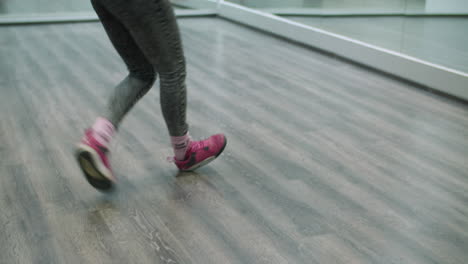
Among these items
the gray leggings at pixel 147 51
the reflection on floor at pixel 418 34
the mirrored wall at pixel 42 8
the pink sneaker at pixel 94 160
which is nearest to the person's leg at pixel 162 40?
the gray leggings at pixel 147 51

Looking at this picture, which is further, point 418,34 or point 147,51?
point 418,34

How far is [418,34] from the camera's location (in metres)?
3.59

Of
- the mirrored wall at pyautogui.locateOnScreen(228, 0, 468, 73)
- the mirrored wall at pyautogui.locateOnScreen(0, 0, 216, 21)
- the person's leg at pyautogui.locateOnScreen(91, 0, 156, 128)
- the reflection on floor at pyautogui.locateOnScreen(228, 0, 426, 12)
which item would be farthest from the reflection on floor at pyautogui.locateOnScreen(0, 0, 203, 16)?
the person's leg at pyautogui.locateOnScreen(91, 0, 156, 128)

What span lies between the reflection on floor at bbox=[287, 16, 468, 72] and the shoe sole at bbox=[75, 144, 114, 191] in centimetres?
232

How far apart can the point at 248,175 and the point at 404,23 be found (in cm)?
209

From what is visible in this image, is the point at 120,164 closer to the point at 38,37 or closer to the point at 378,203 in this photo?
the point at 378,203

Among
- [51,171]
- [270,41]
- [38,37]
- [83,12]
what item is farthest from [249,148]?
[83,12]

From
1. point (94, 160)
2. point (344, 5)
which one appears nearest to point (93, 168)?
point (94, 160)

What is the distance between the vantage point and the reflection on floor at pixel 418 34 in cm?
326

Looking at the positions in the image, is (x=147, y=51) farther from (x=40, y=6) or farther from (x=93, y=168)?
(x=40, y=6)

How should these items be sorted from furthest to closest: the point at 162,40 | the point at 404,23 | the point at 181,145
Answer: the point at 404,23
the point at 181,145
the point at 162,40

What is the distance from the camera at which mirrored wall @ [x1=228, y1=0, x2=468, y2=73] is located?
129 inches

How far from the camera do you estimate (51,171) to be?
216 cm

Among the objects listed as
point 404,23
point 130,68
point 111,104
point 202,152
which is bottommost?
point 202,152
